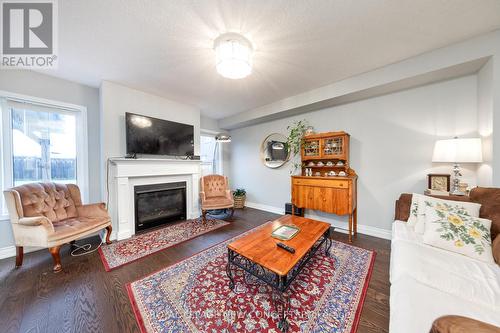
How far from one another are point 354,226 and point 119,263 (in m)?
3.41

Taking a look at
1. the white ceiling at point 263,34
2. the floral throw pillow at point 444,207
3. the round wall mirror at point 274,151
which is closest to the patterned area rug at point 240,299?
the floral throw pillow at point 444,207

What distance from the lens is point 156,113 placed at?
10.4ft

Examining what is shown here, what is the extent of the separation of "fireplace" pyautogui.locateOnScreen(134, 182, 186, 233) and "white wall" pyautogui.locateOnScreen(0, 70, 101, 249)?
688mm

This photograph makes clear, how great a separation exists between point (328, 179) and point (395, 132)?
3.92 ft

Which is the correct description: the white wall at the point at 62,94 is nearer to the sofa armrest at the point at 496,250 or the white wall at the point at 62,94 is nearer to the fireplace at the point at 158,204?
the fireplace at the point at 158,204

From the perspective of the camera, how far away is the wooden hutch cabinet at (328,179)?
2.58 meters

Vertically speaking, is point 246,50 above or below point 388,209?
above

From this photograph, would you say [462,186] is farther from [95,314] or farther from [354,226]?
[95,314]

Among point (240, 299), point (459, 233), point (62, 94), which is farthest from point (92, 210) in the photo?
point (459, 233)

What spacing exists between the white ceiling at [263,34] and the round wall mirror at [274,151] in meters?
1.50

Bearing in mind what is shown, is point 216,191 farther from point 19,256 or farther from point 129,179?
point 19,256

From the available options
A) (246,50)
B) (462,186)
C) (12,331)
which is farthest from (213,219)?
(462,186)

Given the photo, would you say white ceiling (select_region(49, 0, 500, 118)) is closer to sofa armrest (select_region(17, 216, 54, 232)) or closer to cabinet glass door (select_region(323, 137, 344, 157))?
cabinet glass door (select_region(323, 137, 344, 157))

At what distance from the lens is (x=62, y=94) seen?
8.34 feet
